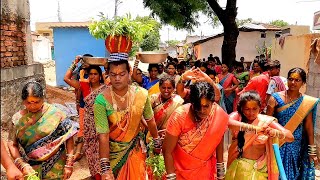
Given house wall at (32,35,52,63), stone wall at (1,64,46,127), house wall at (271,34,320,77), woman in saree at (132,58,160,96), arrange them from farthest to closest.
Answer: house wall at (32,35,52,63)
house wall at (271,34,320,77)
woman in saree at (132,58,160,96)
stone wall at (1,64,46,127)

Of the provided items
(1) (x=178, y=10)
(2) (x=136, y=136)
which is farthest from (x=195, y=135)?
(1) (x=178, y=10)

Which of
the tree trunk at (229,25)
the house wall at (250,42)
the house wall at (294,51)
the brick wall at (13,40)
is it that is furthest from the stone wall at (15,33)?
the house wall at (250,42)

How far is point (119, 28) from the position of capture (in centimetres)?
336

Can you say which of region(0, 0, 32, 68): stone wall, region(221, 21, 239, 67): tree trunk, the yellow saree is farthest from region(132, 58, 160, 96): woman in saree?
region(221, 21, 239, 67): tree trunk

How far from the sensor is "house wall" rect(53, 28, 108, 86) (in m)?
18.3

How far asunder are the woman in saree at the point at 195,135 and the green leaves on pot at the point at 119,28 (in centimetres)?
83

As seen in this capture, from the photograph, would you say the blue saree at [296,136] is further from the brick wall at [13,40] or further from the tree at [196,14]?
the tree at [196,14]

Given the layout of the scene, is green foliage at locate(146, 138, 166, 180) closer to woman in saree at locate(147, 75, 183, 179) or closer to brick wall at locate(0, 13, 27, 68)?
woman in saree at locate(147, 75, 183, 179)

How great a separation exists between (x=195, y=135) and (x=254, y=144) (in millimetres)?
731

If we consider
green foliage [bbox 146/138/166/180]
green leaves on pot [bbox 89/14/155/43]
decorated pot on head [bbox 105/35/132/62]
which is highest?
green leaves on pot [bbox 89/14/155/43]

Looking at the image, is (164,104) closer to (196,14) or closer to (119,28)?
(119,28)

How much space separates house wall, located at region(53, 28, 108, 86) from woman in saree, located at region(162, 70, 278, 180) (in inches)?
615

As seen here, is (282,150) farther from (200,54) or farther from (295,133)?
(200,54)

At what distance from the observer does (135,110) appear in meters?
3.27
